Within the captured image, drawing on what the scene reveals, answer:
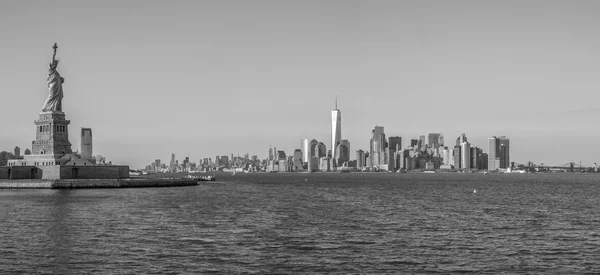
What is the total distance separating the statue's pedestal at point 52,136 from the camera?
5271 inches

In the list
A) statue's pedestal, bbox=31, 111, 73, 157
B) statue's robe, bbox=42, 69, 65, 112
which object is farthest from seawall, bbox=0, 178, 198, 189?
statue's robe, bbox=42, 69, 65, 112

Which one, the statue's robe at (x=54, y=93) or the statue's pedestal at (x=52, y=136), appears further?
the statue's robe at (x=54, y=93)

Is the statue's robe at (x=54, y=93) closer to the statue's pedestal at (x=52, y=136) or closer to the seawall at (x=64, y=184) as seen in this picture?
the statue's pedestal at (x=52, y=136)

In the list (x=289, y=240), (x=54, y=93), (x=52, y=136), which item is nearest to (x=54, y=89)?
(x=54, y=93)

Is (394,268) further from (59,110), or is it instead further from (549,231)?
(59,110)

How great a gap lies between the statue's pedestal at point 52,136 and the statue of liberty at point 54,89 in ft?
4.82

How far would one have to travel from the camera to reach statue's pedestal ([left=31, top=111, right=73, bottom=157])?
133875 mm

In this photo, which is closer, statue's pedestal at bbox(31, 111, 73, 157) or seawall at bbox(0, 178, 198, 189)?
seawall at bbox(0, 178, 198, 189)

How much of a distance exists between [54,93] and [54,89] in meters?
0.93

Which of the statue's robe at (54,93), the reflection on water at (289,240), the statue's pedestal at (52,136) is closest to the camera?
the reflection on water at (289,240)

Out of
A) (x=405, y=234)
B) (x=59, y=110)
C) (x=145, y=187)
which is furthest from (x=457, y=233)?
(x=59, y=110)

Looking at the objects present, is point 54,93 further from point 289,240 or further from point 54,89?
point 289,240

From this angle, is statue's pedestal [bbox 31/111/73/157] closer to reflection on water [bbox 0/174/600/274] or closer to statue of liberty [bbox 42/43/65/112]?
statue of liberty [bbox 42/43/65/112]

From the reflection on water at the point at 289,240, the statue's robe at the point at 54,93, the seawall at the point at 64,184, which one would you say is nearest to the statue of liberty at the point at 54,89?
the statue's robe at the point at 54,93
